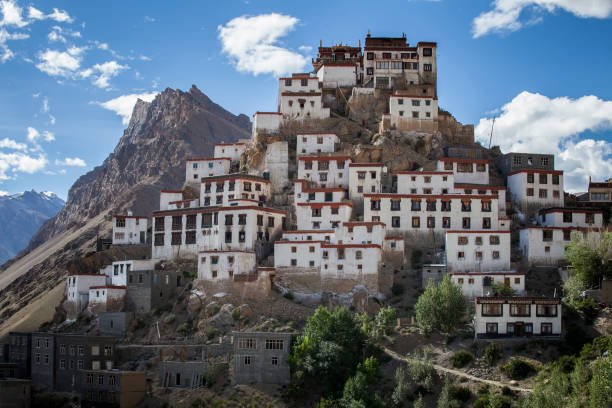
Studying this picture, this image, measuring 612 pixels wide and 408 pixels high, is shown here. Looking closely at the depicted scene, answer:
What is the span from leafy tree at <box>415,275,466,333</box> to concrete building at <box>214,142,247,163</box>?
36.9m

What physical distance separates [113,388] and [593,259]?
40.7 metres

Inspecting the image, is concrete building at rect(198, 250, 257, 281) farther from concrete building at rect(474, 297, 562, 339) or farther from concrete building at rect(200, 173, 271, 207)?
concrete building at rect(474, 297, 562, 339)

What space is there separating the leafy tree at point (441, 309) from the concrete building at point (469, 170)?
68.9ft

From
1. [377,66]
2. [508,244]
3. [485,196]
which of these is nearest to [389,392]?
[508,244]

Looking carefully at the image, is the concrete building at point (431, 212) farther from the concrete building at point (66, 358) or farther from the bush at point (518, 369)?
the concrete building at point (66, 358)

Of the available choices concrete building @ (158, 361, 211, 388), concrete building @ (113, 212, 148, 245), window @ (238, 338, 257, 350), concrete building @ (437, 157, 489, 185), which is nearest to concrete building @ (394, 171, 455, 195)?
concrete building @ (437, 157, 489, 185)

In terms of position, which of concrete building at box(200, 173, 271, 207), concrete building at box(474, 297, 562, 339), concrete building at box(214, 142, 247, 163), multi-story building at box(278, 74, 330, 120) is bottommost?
concrete building at box(474, 297, 562, 339)

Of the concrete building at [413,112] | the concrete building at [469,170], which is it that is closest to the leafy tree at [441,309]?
the concrete building at [469,170]

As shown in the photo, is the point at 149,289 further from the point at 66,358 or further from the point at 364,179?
the point at 364,179

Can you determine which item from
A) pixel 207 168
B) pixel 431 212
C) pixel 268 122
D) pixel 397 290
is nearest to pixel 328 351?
pixel 397 290

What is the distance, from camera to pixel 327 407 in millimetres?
53562

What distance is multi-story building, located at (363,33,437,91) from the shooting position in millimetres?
92062

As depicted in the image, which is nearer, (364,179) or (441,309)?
(441,309)

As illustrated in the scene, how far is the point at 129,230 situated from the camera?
81562 millimetres
